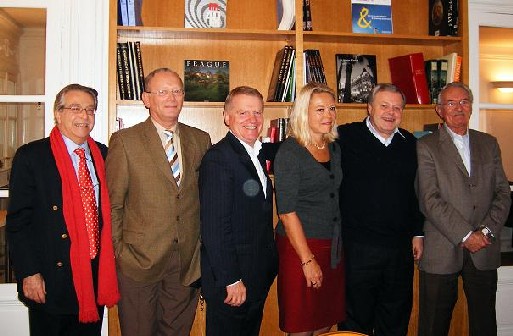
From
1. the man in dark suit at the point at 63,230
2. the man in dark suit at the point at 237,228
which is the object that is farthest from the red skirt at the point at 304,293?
the man in dark suit at the point at 63,230

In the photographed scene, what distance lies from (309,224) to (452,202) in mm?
878

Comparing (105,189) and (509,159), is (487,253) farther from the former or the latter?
(105,189)

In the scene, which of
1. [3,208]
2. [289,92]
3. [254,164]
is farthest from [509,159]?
[3,208]

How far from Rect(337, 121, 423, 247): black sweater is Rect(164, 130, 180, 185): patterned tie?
33.7 inches

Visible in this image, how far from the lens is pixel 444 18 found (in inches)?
116

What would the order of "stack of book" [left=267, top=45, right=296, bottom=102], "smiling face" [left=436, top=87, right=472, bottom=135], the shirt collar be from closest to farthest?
1. the shirt collar
2. "smiling face" [left=436, top=87, right=472, bottom=135]
3. "stack of book" [left=267, top=45, right=296, bottom=102]

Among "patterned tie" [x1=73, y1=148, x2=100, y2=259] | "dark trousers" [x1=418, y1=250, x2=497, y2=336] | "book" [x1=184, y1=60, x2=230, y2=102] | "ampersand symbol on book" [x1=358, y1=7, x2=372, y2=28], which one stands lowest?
"dark trousers" [x1=418, y1=250, x2=497, y2=336]

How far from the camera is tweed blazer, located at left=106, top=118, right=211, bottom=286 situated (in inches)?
76.9

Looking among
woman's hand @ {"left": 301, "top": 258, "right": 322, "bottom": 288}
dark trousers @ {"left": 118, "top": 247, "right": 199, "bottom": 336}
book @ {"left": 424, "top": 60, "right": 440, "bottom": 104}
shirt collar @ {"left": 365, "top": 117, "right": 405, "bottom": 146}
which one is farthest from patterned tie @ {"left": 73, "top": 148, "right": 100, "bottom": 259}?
book @ {"left": 424, "top": 60, "right": 440, "bottom": 104}

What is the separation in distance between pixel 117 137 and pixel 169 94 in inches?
12.5

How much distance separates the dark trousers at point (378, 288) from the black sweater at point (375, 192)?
0.06m

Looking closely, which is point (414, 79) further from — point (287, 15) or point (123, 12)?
point (123, 12)

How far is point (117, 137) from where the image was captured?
6.56ft

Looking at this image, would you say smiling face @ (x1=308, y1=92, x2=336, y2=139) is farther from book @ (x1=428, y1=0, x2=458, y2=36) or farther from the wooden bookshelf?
book @ (x1=428, y1=0, x2=458, y2=36)
